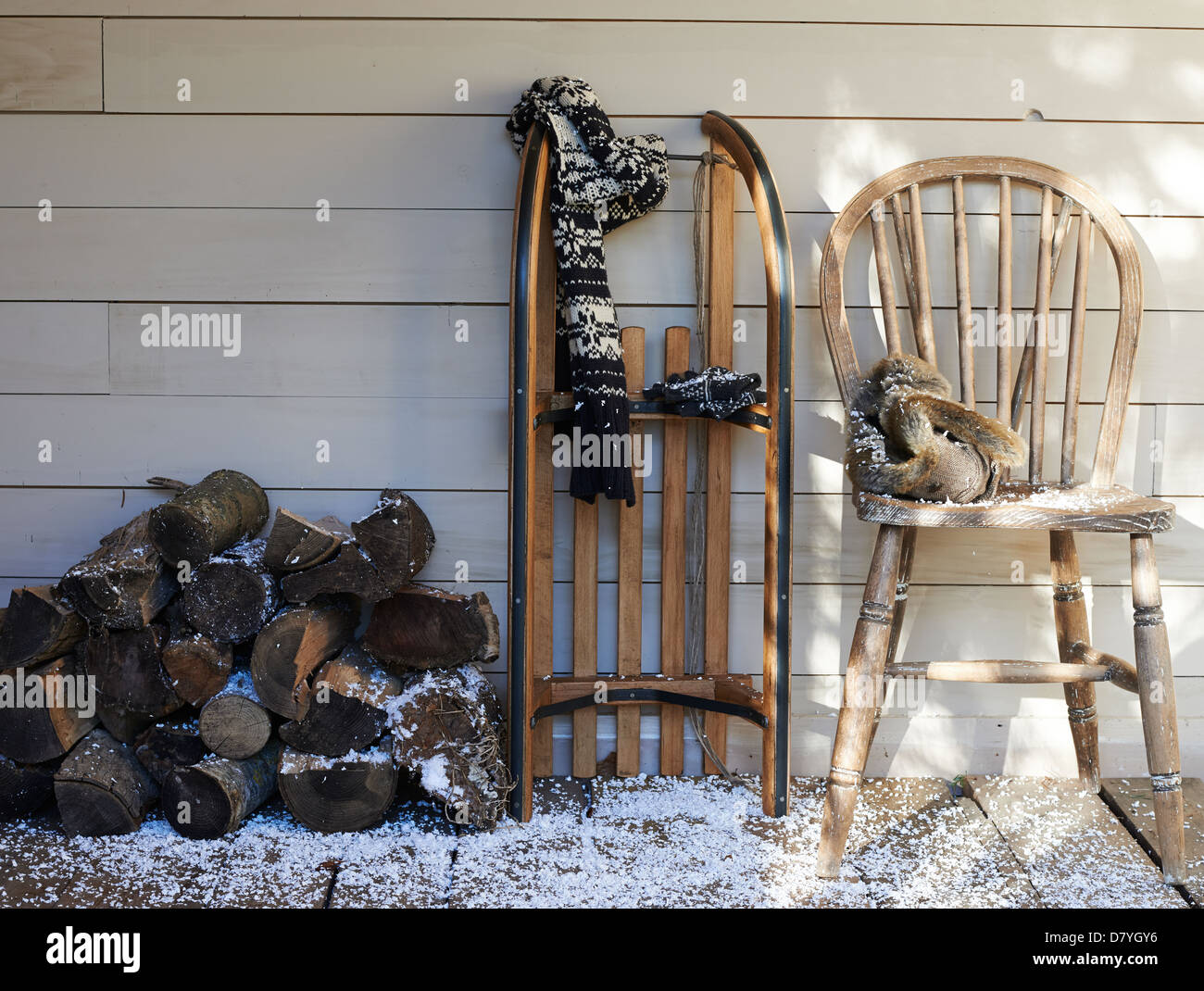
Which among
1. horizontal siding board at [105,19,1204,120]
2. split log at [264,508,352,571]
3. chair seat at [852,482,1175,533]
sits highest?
horizontal siding board at [105,19,1204,120]

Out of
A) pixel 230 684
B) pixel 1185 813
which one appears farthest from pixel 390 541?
pixel 1185 813

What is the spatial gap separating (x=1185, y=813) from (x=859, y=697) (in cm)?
75

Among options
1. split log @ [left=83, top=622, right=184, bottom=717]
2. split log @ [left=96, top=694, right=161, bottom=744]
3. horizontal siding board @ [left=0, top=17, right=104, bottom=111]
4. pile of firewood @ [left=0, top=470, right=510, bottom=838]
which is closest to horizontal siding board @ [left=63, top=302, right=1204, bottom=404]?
pile of firewood @ [left=0, top=470, right=510, bottom=838]

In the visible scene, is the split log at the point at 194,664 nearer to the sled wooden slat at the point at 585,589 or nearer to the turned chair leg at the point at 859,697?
the sled wooden slat at the point at 585,589

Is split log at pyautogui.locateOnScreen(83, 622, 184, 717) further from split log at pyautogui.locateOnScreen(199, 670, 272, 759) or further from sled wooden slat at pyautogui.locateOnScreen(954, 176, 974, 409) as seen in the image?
sled wooden slat at pyautogui.locateOnScreen(954, 176, 974, 409)

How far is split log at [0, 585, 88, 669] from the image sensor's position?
168 centimetres

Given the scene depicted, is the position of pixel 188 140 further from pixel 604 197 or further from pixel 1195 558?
pixel 1195 558

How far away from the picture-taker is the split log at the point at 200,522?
65.4 inches

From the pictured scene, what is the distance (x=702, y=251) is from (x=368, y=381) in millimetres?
676

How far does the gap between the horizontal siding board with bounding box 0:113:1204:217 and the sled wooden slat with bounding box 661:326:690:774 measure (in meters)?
0.30

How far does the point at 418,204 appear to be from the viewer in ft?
6.15

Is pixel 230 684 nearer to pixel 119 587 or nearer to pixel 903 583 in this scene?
pixel 119 587

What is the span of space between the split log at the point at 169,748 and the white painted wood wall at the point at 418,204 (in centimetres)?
43

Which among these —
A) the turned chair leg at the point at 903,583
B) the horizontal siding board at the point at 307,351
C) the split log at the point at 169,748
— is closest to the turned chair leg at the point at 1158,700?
the turned chair leg at the point at 903,583
